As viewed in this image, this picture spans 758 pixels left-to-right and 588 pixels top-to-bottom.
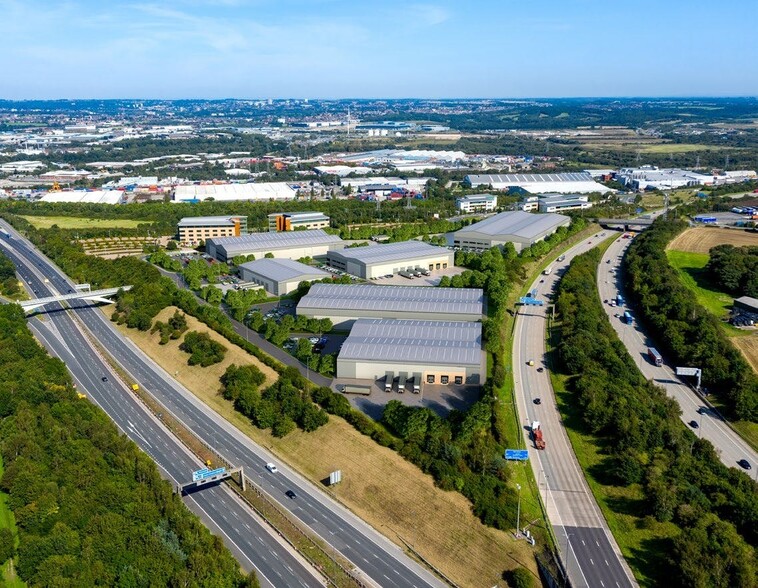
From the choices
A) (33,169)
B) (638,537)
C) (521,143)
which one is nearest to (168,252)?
(638,537)

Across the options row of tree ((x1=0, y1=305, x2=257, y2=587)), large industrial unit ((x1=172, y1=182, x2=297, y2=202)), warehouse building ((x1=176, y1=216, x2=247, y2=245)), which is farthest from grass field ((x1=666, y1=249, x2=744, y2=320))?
large industrial unit ((x1=172, y1=182, x2=297, y2=202))

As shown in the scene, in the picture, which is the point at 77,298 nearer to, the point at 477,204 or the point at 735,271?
the point at 735,271

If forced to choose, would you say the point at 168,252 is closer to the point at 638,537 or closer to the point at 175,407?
the point at 175,407

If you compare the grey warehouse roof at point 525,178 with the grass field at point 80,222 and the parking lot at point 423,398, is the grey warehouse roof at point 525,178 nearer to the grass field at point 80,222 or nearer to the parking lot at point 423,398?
the grass field at point 80,222

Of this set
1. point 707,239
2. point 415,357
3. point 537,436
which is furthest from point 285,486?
point 707,239

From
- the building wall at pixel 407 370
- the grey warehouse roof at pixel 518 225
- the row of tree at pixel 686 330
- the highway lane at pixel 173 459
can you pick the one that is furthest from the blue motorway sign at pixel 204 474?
the grey warehouse roof at pixel 518 225

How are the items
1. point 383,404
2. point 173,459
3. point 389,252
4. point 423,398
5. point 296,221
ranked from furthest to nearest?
point 296,221 → point 389,252 → point 423,398 → point 383,404 → point 173,459
